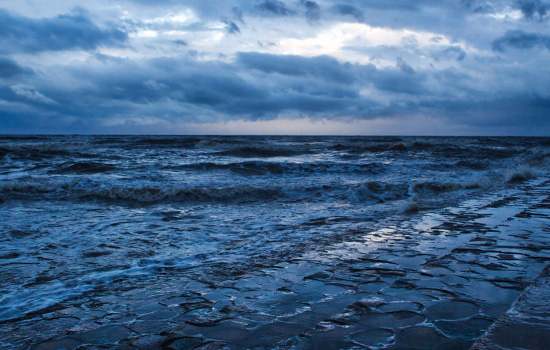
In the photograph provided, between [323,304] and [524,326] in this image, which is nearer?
[524,326]

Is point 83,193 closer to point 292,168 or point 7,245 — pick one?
point 7,245

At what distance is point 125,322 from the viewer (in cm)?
246

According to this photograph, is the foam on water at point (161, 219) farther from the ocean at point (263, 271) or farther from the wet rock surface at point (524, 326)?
the wet rock surface at point (524, 326)

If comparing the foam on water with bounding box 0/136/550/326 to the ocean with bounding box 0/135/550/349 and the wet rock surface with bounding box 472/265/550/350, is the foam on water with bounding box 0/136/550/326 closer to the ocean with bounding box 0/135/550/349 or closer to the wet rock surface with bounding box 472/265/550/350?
the ocean with bounding box 0/135/550/349

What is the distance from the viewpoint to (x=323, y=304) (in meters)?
2.67

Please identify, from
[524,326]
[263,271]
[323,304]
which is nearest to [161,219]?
[263,271]

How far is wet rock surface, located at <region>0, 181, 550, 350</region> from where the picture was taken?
85.2 inches

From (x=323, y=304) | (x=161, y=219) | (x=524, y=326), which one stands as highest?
(x=524, y=326)

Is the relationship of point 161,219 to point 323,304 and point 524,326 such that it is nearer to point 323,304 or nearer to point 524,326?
point 323,304

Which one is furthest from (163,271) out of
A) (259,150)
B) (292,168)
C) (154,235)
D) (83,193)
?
A: (259,150)

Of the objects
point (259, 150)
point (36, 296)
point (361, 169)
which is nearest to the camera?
point (36, 296)

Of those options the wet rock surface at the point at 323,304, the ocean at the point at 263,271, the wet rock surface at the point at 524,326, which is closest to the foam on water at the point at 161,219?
the ocean at the point at 263,271

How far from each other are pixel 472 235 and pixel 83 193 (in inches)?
331

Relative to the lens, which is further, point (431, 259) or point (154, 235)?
point (154, 235)
